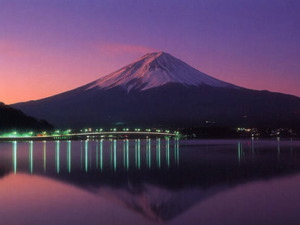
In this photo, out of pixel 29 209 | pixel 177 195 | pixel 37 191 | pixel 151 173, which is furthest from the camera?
pixel 151 173

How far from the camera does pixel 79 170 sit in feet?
66.3

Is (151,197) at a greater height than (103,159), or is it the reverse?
(151,197)

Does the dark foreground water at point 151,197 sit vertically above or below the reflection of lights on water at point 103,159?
above

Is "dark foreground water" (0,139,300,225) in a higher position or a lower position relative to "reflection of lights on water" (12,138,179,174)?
higher

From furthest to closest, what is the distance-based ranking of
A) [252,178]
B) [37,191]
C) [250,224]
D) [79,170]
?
1. [79,170]
2. [252,178]
3. [37,191]
4. [250,224]

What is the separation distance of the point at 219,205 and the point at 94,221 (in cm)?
295

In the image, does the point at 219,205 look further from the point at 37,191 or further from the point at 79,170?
the point at 79,170

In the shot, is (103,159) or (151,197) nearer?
(151,197)

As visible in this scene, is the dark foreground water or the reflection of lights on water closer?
the dark foreground water

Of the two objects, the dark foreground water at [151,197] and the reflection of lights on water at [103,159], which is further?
the reflection of lights on water at [103,159]

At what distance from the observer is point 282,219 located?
9.46m

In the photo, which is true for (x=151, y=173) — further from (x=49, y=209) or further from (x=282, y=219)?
(x=282, y=219)

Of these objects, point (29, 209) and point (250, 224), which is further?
point (29, 209)

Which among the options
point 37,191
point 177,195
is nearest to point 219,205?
point 177,195
